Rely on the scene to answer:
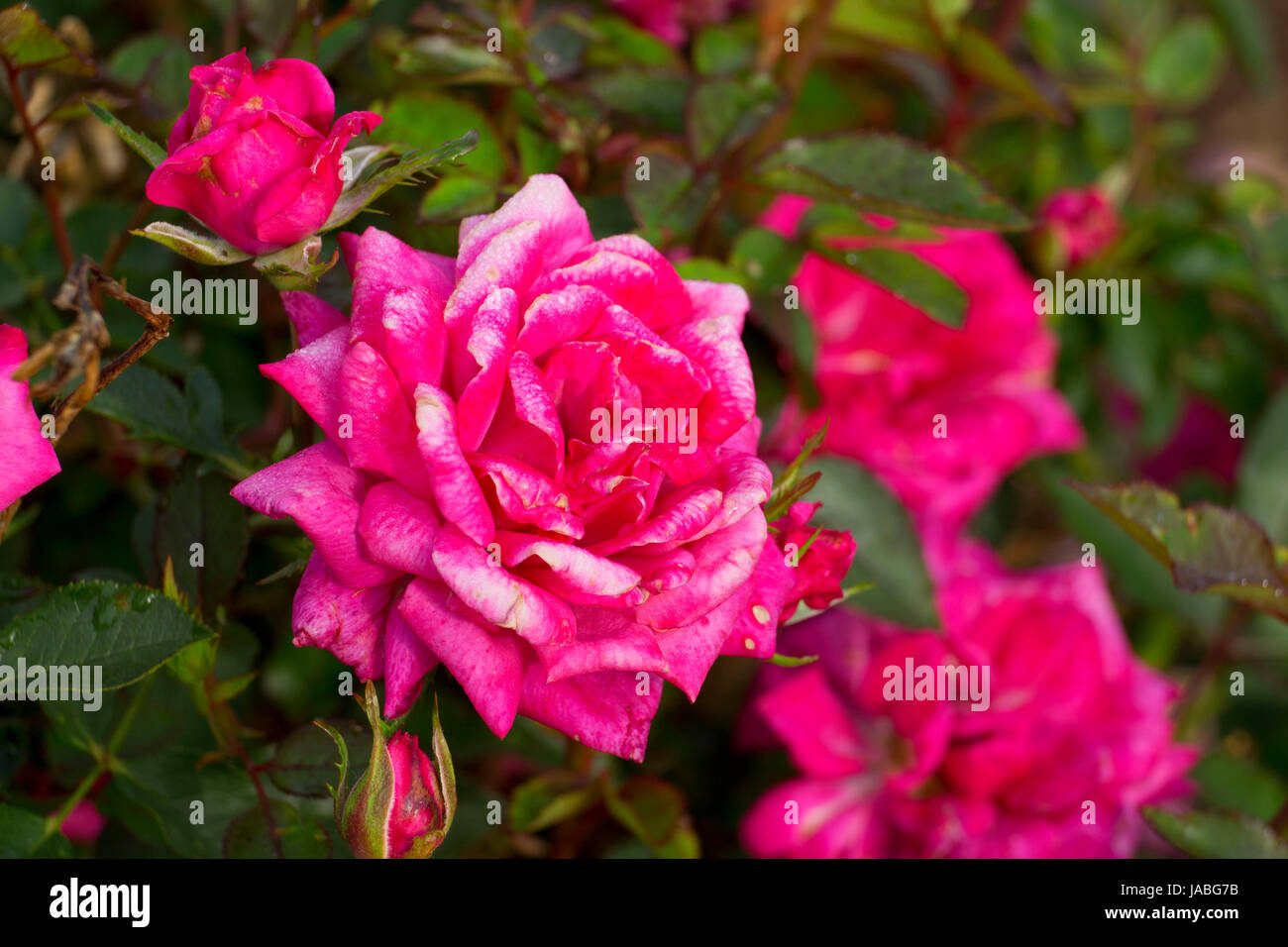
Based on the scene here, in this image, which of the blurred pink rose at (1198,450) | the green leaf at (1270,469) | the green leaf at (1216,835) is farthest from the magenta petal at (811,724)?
the blurred pink rose at (1198,450)

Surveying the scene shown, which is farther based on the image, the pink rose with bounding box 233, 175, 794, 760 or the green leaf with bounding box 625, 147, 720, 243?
the green leaf with bounding box 625, 147, 720, 243

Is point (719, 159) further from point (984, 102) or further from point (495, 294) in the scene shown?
point (984, 102)

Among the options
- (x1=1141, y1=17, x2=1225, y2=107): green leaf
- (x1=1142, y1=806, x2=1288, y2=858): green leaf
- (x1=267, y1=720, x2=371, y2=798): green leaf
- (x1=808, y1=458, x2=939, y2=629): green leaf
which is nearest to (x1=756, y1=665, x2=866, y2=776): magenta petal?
(x1=808, y1=458, x2=939, y2=629): green leaf

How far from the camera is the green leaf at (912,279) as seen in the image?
2.02 feet

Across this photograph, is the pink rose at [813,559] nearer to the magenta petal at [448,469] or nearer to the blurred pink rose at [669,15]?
the magenta petal at [448,469]

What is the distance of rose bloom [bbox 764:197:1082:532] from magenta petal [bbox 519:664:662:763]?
381 mm

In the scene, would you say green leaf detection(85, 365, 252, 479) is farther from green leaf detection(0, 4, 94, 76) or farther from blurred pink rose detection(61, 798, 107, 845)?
blurred pink rose detection(61, 798, 107, 845)

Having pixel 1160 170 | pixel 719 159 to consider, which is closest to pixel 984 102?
pixel 1160 170

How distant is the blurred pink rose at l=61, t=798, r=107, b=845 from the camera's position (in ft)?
2.25

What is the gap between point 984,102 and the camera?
116 centimetres

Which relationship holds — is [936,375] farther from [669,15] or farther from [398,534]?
[398,534]

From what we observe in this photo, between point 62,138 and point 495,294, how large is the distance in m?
0.58

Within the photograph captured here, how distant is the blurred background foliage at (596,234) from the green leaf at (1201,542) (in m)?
0.04
